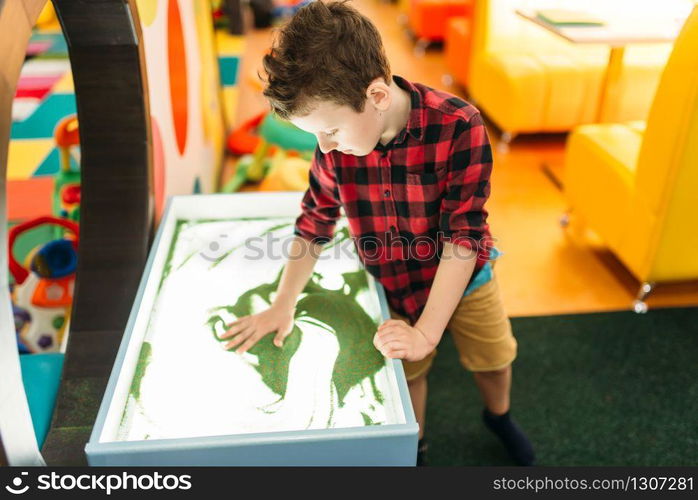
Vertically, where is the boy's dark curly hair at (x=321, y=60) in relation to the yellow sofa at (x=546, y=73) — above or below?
above

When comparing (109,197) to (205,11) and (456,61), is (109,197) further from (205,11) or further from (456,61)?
(456,61)

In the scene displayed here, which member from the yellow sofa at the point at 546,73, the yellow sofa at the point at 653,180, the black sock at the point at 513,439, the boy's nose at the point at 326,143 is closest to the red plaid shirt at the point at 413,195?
the boy's nose at the point at 326,143

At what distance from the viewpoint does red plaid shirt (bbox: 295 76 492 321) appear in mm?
981

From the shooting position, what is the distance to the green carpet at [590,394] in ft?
5.02

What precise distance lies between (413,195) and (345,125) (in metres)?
0.23

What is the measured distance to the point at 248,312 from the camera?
110 cm

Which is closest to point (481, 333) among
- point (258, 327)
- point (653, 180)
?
point (258, 327)

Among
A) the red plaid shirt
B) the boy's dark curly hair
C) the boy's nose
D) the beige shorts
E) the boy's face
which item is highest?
the boy's dark curly hair

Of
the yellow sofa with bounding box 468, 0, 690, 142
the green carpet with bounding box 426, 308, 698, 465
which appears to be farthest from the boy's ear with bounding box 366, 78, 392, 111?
the yellow sofa with bounding box 468, 0, 690, 142

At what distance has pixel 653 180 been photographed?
1848 mm

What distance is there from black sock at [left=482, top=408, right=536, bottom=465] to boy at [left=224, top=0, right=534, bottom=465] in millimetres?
240

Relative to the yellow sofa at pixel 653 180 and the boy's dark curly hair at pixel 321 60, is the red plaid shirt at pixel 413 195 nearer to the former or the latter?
the boy's dark curly hair at pixel 321 60

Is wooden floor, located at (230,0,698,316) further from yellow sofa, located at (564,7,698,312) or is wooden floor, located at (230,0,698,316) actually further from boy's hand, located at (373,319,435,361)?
boy's hand, located at (373,319,435,361)

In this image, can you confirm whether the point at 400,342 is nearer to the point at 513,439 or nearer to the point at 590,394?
the point at 513,439
